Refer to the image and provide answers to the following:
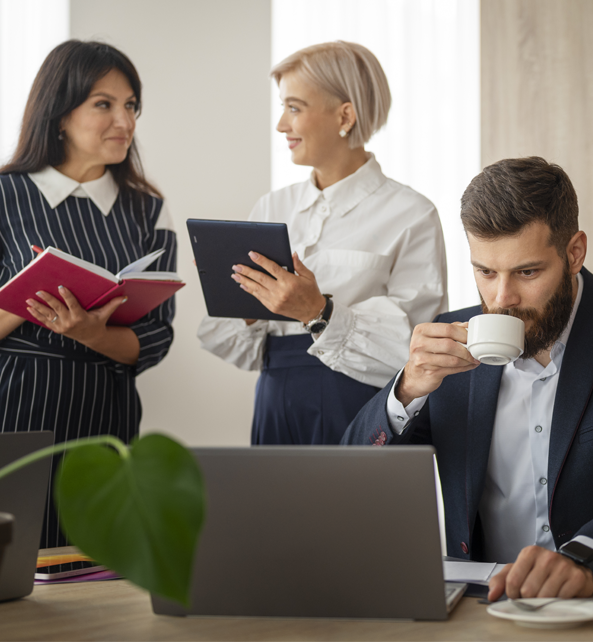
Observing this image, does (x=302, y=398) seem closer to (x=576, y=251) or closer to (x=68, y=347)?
(x=68, y=347)

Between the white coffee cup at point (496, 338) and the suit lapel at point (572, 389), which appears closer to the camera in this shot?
the white coffee cup at point (496, 338)

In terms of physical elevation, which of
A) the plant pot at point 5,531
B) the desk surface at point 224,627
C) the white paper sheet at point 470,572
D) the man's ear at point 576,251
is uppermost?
the man's ear at point 576,251

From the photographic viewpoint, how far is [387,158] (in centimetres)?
323

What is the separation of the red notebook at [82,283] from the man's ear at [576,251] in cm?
88

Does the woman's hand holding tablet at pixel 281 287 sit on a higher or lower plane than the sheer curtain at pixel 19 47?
lower

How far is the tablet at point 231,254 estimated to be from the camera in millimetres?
1626

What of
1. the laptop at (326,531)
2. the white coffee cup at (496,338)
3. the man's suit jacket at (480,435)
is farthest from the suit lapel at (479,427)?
the laptop at (326,531)

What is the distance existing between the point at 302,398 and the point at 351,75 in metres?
0.90

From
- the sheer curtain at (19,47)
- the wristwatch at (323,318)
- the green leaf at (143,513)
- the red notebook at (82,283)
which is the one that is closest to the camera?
the green leaf at (143,513)

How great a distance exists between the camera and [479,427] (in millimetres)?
1391

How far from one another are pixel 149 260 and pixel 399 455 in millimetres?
1122

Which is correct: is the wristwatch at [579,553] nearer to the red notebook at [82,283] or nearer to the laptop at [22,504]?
the laptop at [22,504]

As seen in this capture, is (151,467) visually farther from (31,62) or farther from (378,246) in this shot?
(31,62)

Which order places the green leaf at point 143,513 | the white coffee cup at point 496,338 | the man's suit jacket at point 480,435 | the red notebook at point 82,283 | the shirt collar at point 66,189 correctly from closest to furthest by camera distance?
the green leaf at point 143,513 < the white coffee cup at point 496,338 < the man's suit jacket at point 480,435 < the red notebook at point 82,283 < the shirt collar at point 66,189
